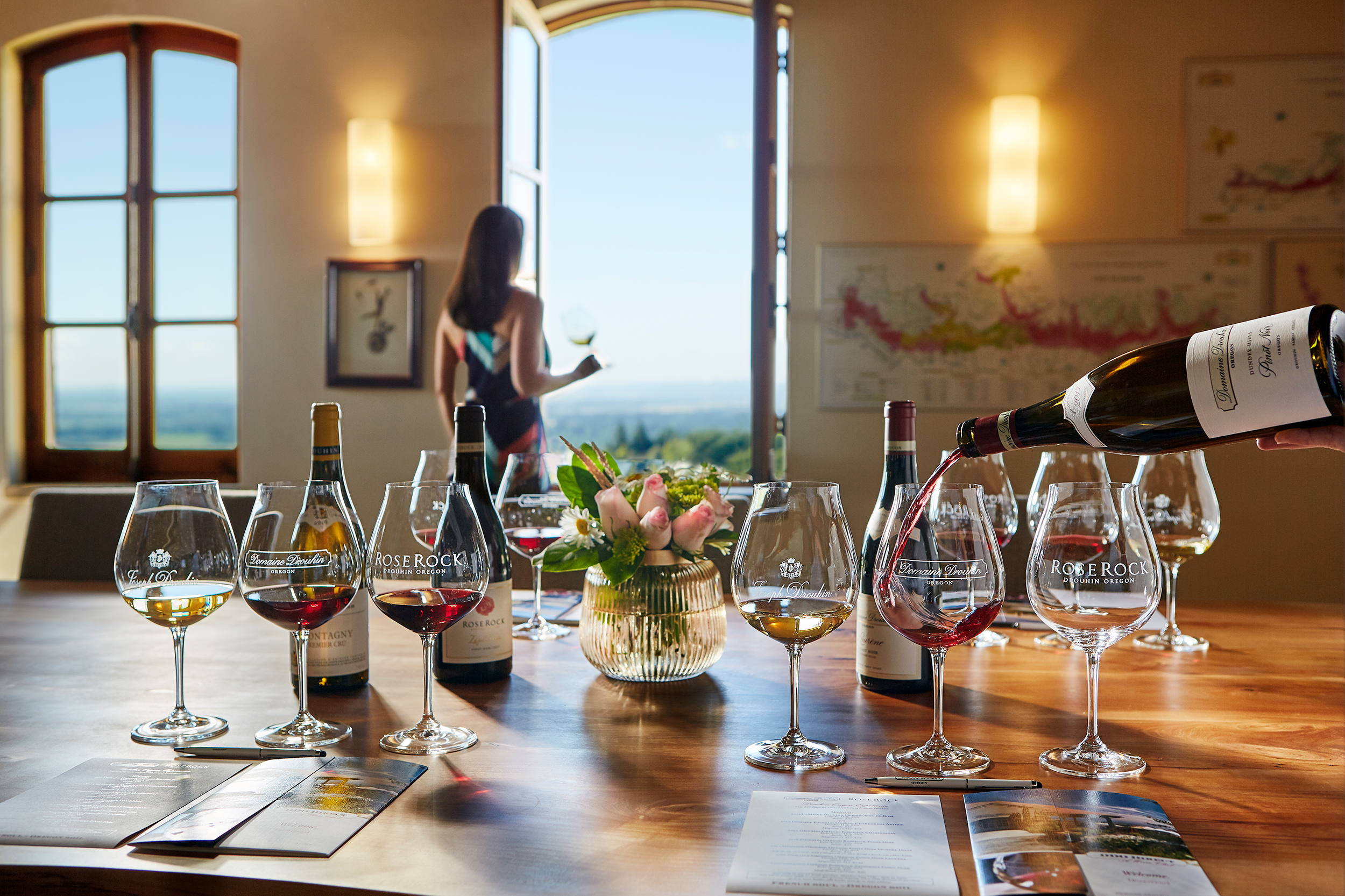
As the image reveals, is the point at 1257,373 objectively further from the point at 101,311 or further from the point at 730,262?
the point at 101,311

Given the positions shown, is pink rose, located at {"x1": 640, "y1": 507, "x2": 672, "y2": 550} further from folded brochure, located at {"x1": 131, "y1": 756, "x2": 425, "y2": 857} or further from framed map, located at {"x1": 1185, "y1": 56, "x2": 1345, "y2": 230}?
framed map, located at {"x1": 1185, "y1": 56, "x2": 1345, "y2": 230}

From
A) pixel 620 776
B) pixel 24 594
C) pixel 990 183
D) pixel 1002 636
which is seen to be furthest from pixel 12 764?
pixel 990 183

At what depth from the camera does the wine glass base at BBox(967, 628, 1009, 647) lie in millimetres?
1312

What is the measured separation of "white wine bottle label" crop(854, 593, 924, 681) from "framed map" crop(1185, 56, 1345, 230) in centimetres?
289

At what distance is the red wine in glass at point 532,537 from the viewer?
139 centimetres

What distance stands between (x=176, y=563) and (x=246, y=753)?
23 cm

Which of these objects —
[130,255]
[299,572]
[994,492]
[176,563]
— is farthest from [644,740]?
[130,255]

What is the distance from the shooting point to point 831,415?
348 centimetres

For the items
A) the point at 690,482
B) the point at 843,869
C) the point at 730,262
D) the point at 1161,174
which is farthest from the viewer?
the point at 730,262

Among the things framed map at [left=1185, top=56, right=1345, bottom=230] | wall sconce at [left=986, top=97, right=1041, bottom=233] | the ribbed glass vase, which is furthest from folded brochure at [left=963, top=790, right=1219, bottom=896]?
framed map at [left=1185, top=56, right=1345, bottom=230]

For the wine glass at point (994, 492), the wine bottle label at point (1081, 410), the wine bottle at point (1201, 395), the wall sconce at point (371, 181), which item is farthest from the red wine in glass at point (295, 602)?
the wall sconce at point (371, 181)

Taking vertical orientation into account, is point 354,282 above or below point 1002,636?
above

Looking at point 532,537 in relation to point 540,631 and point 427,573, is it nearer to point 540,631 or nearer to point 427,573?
point 540,631

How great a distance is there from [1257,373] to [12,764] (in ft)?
3.58
